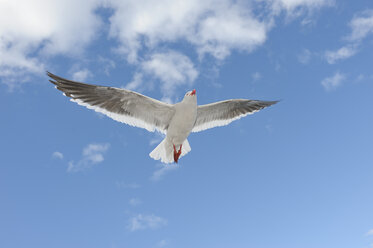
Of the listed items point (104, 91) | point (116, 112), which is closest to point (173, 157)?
point (116, 112)

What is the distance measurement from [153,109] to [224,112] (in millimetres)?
2774

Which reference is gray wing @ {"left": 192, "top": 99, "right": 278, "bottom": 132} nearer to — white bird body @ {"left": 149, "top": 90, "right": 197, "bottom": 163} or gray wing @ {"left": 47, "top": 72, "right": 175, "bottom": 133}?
white bird body @ {"left": 149, "top": 90, "right": 197, "bottom": 163}

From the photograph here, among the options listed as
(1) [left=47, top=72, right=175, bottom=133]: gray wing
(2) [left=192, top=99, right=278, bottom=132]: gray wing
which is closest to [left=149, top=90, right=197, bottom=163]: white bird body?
(1) [left=47, top=72, right=175, bottom=133]: gray wing

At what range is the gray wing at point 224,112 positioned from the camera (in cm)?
1260

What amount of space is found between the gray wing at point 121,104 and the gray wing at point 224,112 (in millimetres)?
1436

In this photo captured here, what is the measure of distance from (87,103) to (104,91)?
650 mm

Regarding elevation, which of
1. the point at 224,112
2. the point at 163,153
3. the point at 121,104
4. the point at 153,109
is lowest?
the point at 163,153

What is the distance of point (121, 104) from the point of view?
11406 mm

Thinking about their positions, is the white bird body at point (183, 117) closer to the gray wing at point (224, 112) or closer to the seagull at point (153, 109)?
the seagull at point (153, 109)

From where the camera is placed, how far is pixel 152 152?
12438mm

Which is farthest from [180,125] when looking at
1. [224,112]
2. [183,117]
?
[224,112]

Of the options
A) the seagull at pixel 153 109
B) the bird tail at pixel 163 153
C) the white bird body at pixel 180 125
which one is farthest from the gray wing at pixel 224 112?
the white bird body at pixel 180 125

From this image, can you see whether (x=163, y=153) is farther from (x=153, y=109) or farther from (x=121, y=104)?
(x=121, y=104)

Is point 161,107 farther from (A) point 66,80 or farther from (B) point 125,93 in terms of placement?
(A) point 66,80
